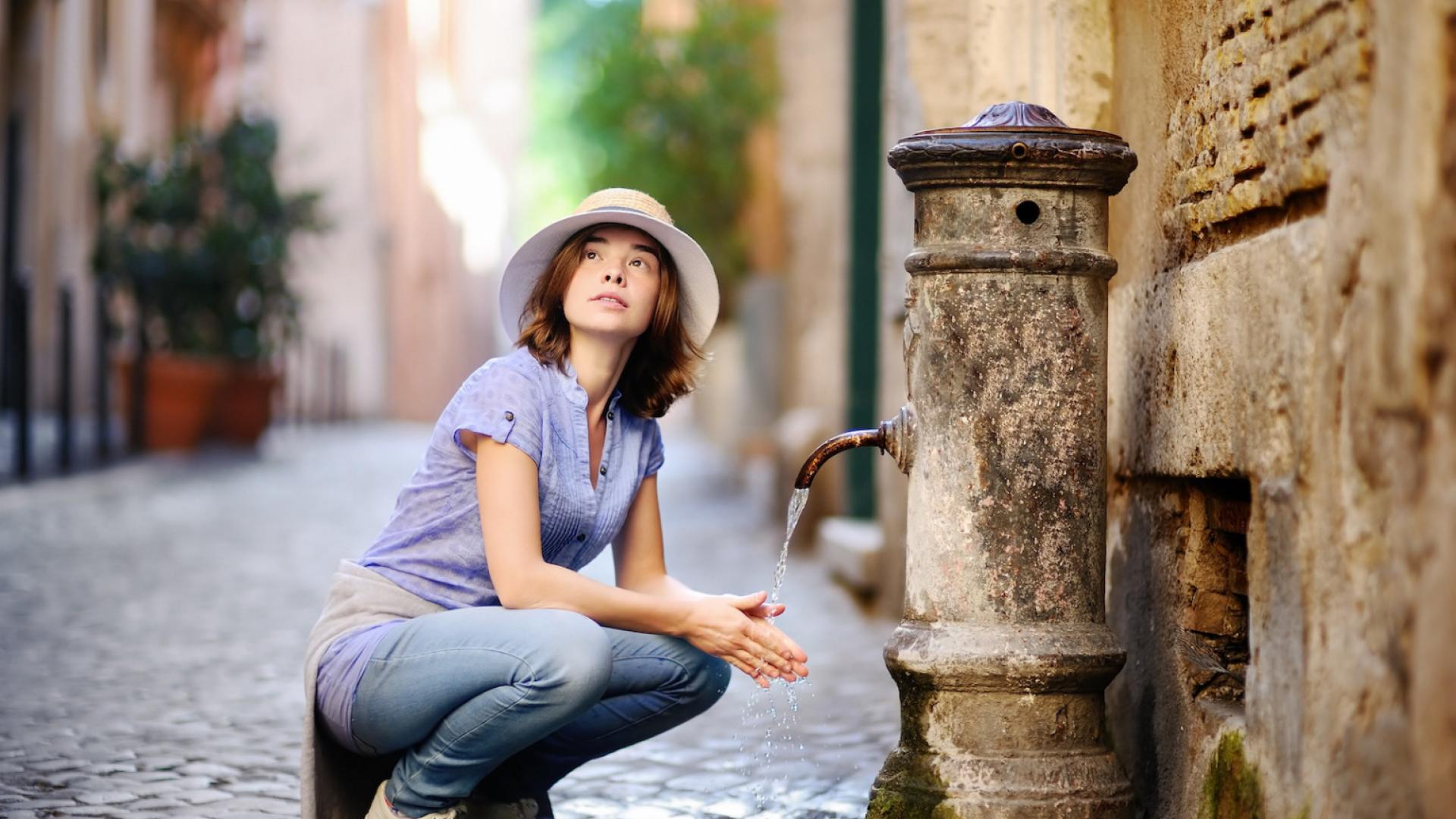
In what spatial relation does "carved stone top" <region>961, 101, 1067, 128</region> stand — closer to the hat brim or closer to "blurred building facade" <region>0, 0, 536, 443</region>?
the hat brim

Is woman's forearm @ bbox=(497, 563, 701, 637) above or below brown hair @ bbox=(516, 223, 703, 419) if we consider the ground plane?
below

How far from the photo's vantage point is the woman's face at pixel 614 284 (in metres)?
3.16

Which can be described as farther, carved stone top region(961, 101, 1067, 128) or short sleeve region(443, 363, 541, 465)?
carved stone top region(961, 101, 1067, 128)

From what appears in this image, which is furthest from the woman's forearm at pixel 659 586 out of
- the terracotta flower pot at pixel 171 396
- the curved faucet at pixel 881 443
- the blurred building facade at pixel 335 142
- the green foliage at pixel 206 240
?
the green foliage at pixel 206 240

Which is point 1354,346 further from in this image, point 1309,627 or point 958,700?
point 958,700

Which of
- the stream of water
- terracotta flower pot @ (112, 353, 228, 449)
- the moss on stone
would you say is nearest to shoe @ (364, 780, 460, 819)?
the stream of water

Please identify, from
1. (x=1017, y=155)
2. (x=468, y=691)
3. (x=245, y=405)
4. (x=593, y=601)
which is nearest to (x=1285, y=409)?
(x=1017, y=155)

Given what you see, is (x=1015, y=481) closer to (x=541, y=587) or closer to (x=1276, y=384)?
(x=1276, y=384)

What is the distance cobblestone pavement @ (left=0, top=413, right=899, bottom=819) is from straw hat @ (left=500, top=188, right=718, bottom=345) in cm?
58

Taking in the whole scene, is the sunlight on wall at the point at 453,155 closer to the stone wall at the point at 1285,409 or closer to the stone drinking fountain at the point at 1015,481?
the stone wall at the point at 1285,409

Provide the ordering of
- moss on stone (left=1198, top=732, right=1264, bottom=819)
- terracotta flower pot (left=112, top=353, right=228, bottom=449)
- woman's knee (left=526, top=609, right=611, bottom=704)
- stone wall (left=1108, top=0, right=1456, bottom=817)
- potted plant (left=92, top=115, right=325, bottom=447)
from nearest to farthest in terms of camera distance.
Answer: stone wall (left=1108, top=0, right=1456, bottom=817)
moss on stone (left=1198, top=732, right=1264, bottom=819)
woman's knee (left=526, top=609, right=611, bottom=704)
terracotta flower pot (left=112, top=353, right=228, bottom=449)
potted plant (left=92, top=115, right=325, bottom=447)

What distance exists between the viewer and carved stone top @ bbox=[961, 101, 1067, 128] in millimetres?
3084

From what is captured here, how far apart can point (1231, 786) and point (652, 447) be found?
1.23 metres

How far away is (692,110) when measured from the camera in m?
16.0
